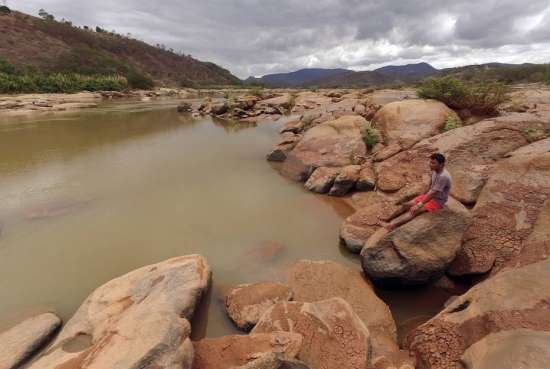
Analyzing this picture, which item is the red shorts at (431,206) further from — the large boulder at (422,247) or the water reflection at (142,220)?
the water reflection at (142,220)

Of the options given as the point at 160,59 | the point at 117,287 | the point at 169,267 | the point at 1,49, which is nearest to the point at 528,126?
the point at 169,267

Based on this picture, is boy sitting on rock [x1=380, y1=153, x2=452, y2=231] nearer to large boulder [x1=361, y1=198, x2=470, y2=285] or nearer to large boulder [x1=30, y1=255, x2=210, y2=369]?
large boulder [x1=361, y1=198, x2=470, y2=285]

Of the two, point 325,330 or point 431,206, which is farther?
point 431,206

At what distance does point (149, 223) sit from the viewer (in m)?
8.53

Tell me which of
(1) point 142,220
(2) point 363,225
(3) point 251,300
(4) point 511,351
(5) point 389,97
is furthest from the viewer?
(5) point 389,97

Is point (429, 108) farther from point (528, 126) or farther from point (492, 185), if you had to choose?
point (492, 185)

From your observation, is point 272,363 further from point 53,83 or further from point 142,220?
point 53,83

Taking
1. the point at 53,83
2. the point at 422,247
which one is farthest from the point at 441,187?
the point at 53,83

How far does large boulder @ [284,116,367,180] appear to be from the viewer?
39.7 ft

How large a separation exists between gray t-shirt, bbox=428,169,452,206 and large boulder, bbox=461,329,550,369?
8.41 feet

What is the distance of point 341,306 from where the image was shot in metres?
4.41

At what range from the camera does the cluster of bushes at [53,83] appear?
4462cm

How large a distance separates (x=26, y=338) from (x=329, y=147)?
10484mm

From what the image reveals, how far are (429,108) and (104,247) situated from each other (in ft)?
38.7
